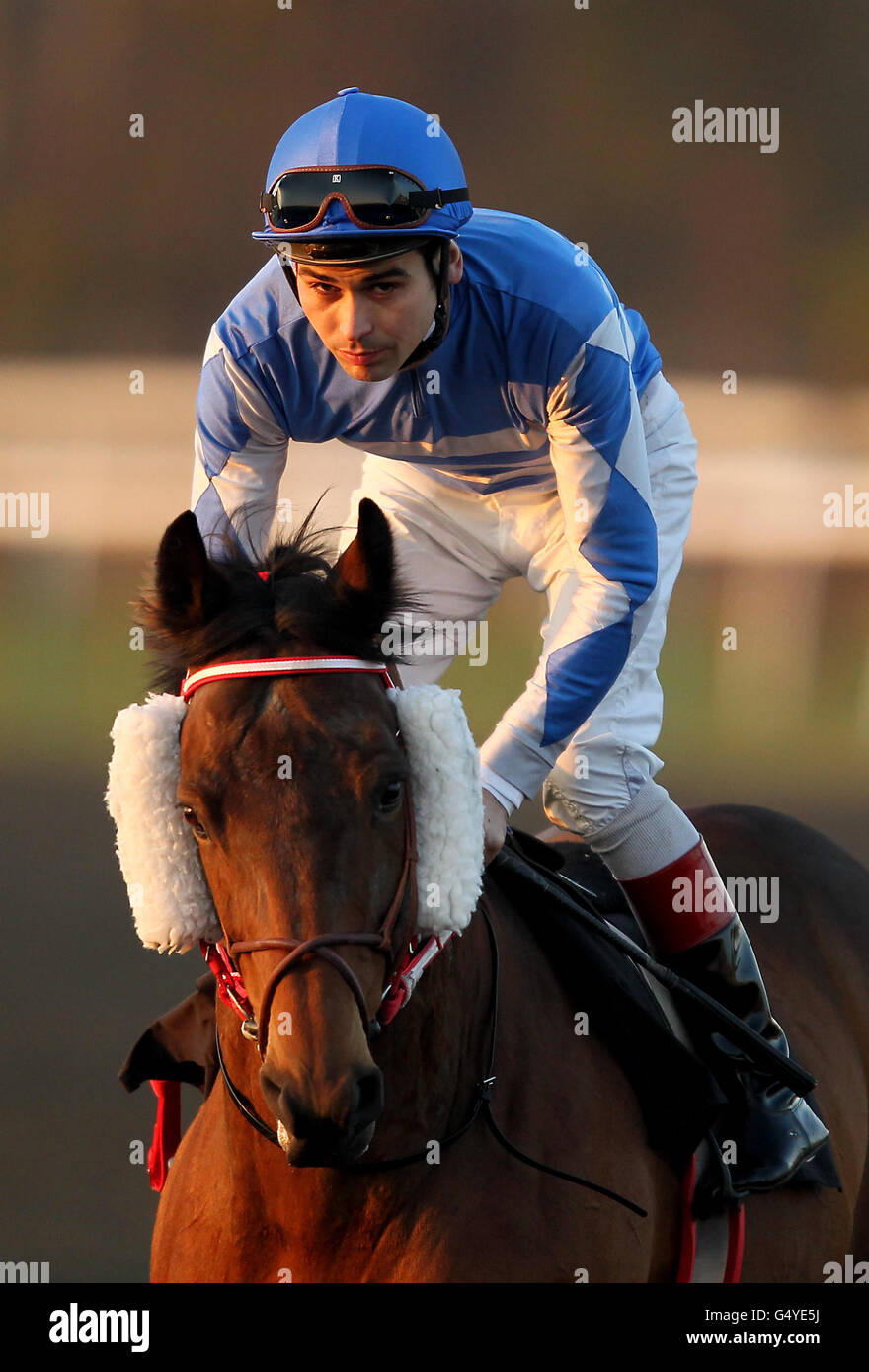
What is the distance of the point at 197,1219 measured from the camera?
1.86 meters

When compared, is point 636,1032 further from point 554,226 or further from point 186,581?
point 554,226

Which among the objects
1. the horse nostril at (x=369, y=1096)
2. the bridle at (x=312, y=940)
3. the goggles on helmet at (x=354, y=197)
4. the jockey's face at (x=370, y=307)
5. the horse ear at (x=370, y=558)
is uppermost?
the goggles on helmet at (x=354, y=197)

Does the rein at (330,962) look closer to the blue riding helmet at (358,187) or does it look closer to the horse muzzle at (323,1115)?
the horse muzzle at (323,1115)

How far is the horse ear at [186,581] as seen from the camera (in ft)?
5.41

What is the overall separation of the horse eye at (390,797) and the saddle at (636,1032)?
1.70 feet

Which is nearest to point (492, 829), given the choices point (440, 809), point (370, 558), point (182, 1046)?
point (440, 809)

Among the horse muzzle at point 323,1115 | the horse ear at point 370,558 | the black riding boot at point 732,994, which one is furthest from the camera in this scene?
the black riding boot at point 732,994

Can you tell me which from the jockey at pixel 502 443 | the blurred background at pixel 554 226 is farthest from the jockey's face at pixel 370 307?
the blurred background at pixel 554 226

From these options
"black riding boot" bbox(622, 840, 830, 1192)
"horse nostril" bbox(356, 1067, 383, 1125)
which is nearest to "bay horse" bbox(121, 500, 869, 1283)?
"horse nostril" bbox(356, 1067, 383, 1125)

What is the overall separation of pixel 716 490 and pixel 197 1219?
287 inches

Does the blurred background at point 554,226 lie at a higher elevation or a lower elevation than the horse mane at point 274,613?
higher

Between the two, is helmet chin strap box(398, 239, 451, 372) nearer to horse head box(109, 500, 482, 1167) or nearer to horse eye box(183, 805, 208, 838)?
horse head box(109, 500, 482, 1167)

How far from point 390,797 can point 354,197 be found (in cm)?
80
